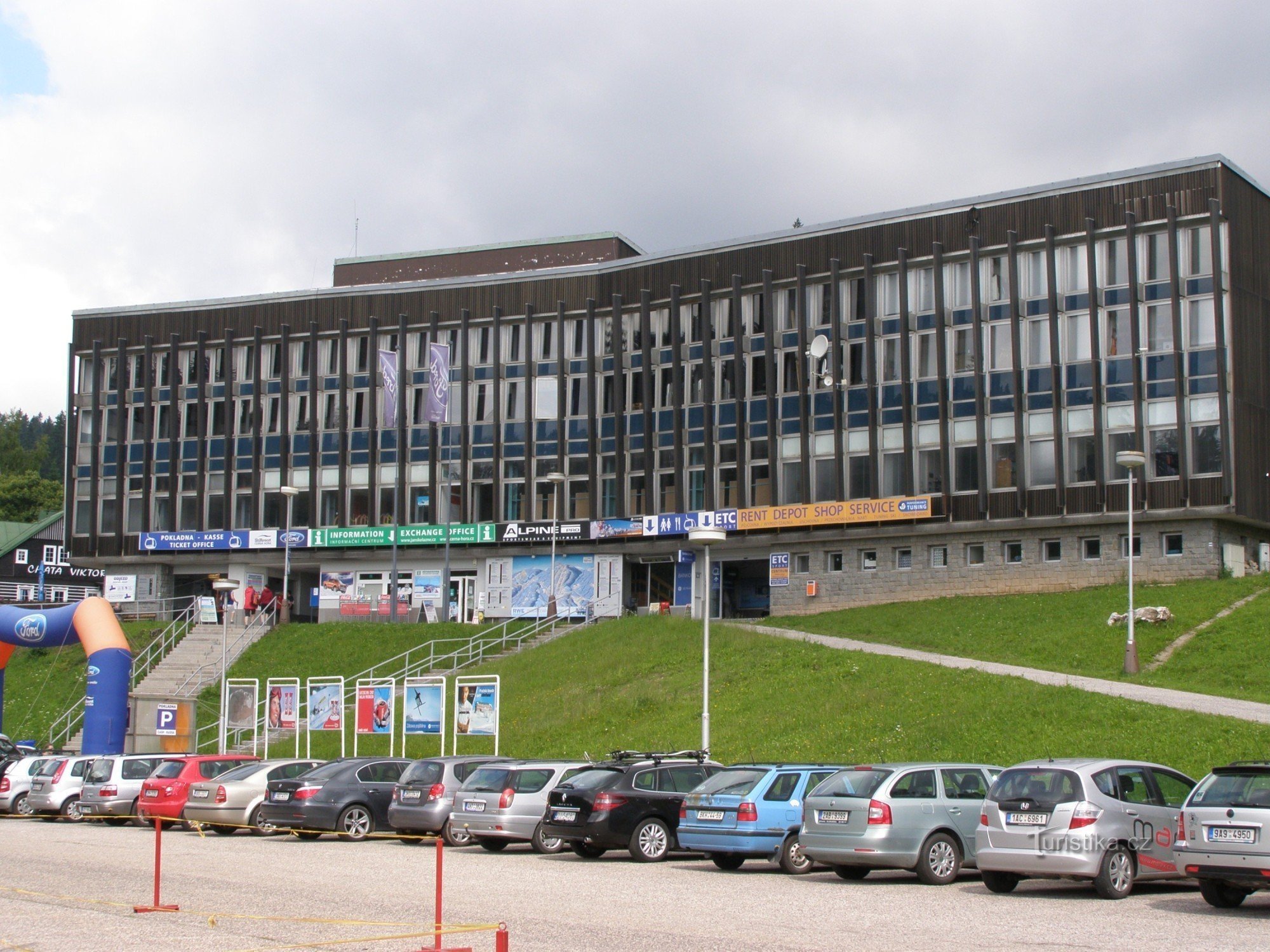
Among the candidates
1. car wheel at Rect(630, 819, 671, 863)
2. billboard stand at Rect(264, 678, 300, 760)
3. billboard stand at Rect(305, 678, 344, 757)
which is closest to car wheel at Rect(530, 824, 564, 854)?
car wheel at Rect(630, 819, 671, 863)

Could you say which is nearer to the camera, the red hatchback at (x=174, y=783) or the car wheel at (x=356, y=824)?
the car wheel at (x=356, y=824)

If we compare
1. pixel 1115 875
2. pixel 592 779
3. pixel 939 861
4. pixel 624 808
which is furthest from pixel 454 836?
pixel 1115 875

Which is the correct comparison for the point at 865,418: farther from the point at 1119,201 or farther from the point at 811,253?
the point at 1119,201

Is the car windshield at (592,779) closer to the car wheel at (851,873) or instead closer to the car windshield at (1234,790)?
the car wheel at (851,873)

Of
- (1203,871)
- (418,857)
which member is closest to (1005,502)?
(418,857)

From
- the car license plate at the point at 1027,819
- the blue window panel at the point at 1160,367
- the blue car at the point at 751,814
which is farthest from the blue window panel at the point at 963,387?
the car license plate at the point at 1027,819

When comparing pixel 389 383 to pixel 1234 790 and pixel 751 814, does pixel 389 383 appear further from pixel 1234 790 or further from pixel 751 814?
pixel 1234 790

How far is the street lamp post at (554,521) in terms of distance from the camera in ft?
172

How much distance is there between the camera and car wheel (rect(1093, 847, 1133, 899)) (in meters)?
14.3

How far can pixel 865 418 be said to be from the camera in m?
51.0

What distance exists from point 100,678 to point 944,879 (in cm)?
2773

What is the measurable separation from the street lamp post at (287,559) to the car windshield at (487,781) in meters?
34.3

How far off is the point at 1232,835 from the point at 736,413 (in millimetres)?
41513

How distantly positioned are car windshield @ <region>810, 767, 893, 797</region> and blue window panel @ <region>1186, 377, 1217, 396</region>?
31.8 metres
